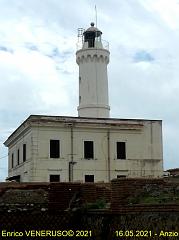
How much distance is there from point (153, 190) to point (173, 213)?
2.83m

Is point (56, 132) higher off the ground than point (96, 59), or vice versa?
point (96, 59)

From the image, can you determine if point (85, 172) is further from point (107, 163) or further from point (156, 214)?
point (156, 214)

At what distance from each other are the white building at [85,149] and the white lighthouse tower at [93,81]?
5118mm

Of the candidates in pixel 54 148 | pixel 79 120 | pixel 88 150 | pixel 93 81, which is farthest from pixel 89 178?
pixel 93 81

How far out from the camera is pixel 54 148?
28.0 meters

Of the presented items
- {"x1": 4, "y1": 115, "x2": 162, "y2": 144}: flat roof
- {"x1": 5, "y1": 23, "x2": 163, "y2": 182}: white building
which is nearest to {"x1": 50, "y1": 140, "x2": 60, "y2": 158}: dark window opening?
{"x1": 5, "y1": 23, "x2": 163, "y2": 182}: white building

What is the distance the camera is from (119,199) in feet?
29.7

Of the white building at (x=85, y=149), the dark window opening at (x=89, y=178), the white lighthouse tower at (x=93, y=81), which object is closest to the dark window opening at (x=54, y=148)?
the white building at (x=85, y=149)

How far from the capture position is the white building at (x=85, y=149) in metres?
27.7

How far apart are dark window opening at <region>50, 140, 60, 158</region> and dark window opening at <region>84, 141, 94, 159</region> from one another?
1.67 m

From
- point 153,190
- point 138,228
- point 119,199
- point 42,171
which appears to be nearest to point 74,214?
point 138,228

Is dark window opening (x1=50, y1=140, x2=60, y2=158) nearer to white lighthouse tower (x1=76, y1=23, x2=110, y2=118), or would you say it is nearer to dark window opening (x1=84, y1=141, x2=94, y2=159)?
dark window opening (x1=84, y1=141, x2=94, y2=159)

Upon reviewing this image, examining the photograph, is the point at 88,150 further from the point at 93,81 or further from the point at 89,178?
the point at 93,81

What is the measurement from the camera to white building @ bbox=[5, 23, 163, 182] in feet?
90.7
